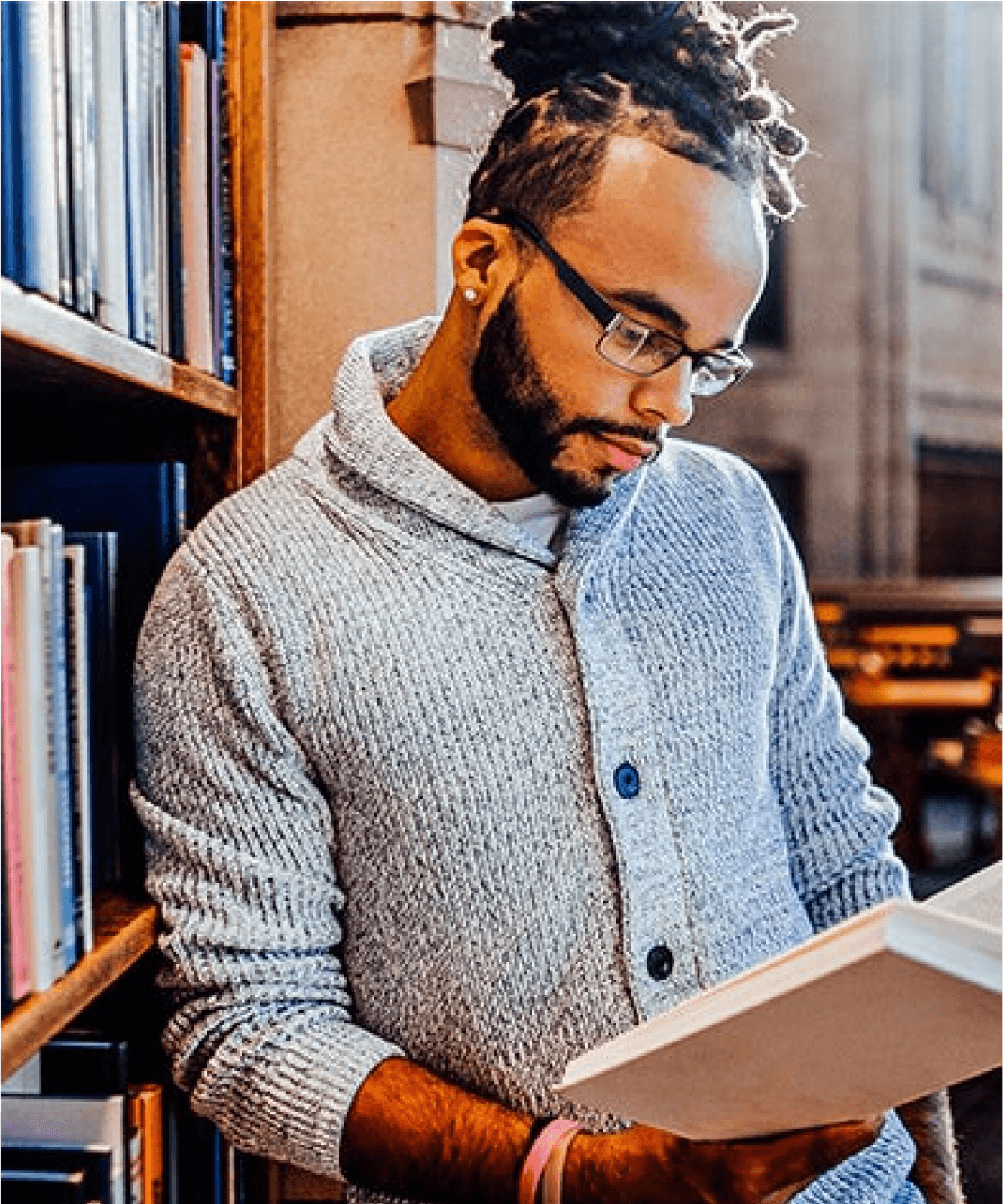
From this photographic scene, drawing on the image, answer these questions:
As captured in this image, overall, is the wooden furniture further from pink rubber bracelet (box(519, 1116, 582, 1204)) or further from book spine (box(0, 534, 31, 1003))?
book spine (box(0, 534, 31, 1003))

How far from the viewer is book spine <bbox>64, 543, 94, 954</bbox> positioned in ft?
3.36

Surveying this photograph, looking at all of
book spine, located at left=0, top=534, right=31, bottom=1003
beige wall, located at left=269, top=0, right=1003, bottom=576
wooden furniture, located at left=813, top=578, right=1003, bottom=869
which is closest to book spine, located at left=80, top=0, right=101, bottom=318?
book spine, located at left=0, top=534, right=31, bottom=1003

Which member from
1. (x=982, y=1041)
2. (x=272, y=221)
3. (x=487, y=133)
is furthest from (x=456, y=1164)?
(x=272, y=221)

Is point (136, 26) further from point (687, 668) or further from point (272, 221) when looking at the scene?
point (687, 668)

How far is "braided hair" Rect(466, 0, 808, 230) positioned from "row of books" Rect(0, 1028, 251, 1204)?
72 cm

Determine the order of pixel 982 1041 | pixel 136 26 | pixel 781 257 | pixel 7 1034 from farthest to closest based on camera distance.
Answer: pixel 781 257 < pixel 136 26 < pixel 982 1041 < pixel 7 1034

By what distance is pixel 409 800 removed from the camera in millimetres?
1269

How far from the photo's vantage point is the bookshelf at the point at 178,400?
1133 mm

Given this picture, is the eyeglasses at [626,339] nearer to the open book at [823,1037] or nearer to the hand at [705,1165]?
the open book at [823,1037]

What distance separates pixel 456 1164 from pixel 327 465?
55 centimetres

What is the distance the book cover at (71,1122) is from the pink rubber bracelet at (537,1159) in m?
0.28

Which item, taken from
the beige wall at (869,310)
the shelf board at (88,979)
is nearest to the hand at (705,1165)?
the shelf board at (88,979)

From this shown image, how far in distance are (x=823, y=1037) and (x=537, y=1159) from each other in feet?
1.05

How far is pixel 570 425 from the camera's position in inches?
50.5
